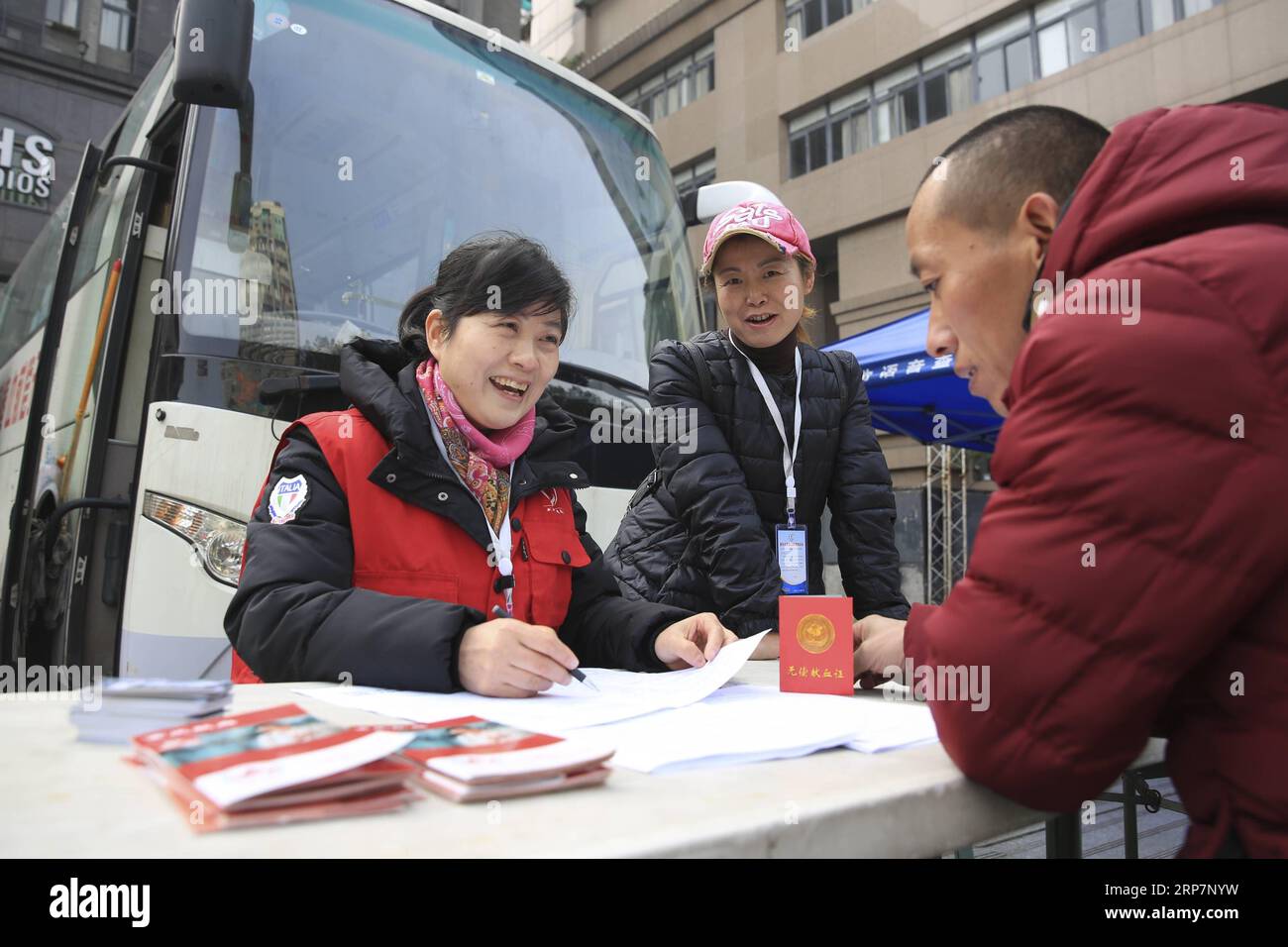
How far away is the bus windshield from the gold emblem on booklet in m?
1.93

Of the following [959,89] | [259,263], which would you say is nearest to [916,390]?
[259,263]

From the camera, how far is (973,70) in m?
15.5

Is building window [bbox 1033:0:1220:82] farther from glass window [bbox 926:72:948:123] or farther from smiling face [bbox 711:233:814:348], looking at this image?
smiling face [bbox 711:233:814:348]

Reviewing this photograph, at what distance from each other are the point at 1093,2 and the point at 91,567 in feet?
52.8

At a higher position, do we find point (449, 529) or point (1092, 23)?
point (1092, 23)

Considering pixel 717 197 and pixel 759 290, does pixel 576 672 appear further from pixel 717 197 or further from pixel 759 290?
pixel 717 197

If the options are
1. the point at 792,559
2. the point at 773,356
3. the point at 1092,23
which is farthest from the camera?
the point at 1092,23

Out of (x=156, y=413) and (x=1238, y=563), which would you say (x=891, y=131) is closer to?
(x=156, y=413)

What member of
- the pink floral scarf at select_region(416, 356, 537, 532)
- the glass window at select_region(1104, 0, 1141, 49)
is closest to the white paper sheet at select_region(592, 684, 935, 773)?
the pink floral scarf at select_region(416, 356, 537, 532)

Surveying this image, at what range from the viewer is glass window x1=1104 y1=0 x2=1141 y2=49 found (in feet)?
44.5

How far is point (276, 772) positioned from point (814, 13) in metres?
20.3

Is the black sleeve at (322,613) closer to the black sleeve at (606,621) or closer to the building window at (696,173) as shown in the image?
the black sleeve at (606,621)

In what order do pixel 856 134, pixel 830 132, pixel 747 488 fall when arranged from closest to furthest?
pixel 747 488 < pixel 856 134 < pixel 830 132

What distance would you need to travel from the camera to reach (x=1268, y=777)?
76 cm
